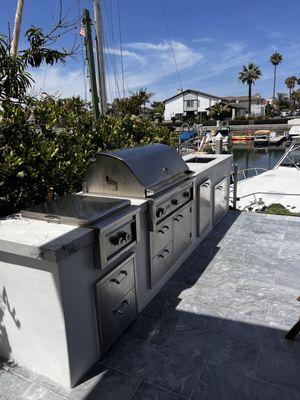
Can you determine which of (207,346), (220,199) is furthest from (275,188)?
(207,346)

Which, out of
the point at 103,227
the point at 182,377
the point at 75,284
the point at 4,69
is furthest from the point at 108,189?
the point at 182,377

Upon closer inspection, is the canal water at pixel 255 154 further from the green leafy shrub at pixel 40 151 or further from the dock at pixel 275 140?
the green leafy shrub at pixel 40 151

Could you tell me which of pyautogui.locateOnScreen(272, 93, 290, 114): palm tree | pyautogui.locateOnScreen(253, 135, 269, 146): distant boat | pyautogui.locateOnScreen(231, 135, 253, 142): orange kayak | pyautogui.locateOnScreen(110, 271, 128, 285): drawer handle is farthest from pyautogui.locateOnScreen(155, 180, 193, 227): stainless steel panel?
pyautogui.locateOnScreen(272, 93, 290, 114): palm tree

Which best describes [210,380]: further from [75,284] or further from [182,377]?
[75,284]

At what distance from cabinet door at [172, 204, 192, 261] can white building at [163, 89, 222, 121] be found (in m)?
59.0

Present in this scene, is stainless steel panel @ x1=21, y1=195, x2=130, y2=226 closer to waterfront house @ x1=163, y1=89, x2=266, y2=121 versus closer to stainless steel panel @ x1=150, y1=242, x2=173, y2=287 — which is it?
stainless steel panel @ x1=150, y1=242, x2=173, y2=287

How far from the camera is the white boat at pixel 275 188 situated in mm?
9500

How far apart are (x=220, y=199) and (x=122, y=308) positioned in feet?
11.7

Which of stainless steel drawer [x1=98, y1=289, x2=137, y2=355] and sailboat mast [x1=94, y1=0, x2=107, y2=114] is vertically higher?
sailboat mast [x1=94, y1=0, x2=107, y2=114]

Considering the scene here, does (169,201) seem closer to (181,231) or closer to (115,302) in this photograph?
(181,231)

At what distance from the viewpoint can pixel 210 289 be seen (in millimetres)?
3453

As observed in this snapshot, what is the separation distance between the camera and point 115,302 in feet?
8.25

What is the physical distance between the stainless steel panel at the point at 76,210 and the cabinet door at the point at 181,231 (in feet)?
3.71

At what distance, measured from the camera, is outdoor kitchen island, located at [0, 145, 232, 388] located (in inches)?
78.4
